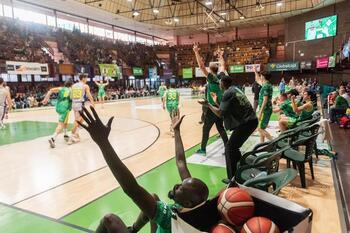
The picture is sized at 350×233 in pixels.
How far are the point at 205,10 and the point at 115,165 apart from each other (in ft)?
79.6

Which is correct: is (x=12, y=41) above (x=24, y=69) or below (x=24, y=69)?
above

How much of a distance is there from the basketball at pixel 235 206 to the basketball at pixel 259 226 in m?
0.10

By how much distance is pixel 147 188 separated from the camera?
155 inches

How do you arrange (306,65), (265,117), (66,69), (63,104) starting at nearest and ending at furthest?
(265,117)
(63,104)
(66,69)
(306,65)

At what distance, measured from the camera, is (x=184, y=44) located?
37.9 meters

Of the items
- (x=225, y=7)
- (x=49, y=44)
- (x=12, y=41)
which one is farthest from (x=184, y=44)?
(x=12, y=41)

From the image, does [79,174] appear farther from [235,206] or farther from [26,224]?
[235,206]

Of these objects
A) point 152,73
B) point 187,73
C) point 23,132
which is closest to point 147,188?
point 23,132

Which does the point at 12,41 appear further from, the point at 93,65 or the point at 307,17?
the point at 307,17

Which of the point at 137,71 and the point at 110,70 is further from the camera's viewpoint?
the point at 137,71

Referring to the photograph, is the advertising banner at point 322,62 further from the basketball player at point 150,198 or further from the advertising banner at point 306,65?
the basketball player at point 150,198

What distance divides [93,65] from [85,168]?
70.8 feet

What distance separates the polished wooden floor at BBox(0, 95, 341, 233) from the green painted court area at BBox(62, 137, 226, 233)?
189mm

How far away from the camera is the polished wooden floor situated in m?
3.42
